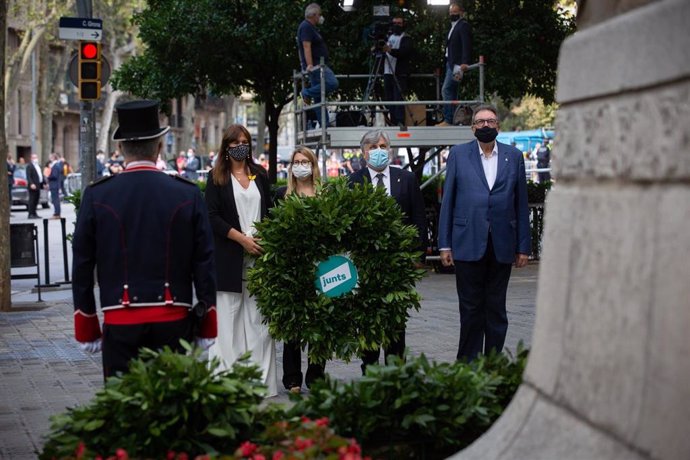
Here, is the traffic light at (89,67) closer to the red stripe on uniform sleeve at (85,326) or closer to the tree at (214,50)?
the tree at (214,50)

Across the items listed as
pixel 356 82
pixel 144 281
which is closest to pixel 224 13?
pixel 356 82

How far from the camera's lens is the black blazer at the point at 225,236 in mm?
9672

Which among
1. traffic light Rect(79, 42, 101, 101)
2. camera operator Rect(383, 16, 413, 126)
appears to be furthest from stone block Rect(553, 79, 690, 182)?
camera operator Rect(383, 16, 413, 126)

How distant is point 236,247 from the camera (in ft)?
31.8

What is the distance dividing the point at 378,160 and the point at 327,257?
1.29 m

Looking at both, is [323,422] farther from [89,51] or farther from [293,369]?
[89,51]

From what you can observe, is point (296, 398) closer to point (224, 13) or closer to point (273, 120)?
point (224, 13)

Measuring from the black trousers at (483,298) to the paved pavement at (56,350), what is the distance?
1.20 metres

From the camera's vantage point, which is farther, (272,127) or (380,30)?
(272,127)

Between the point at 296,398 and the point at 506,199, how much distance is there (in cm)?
435

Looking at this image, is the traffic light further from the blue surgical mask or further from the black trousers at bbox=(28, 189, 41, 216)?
the black trousers at bbox=(28, 189, 41, 216)

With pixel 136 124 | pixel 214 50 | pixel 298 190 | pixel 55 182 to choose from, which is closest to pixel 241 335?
pixel 298 190

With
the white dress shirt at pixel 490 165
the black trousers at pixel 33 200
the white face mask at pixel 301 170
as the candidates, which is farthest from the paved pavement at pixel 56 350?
the black trousers at pixel 33 200

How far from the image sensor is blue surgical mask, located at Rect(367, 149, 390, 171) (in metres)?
10.3
